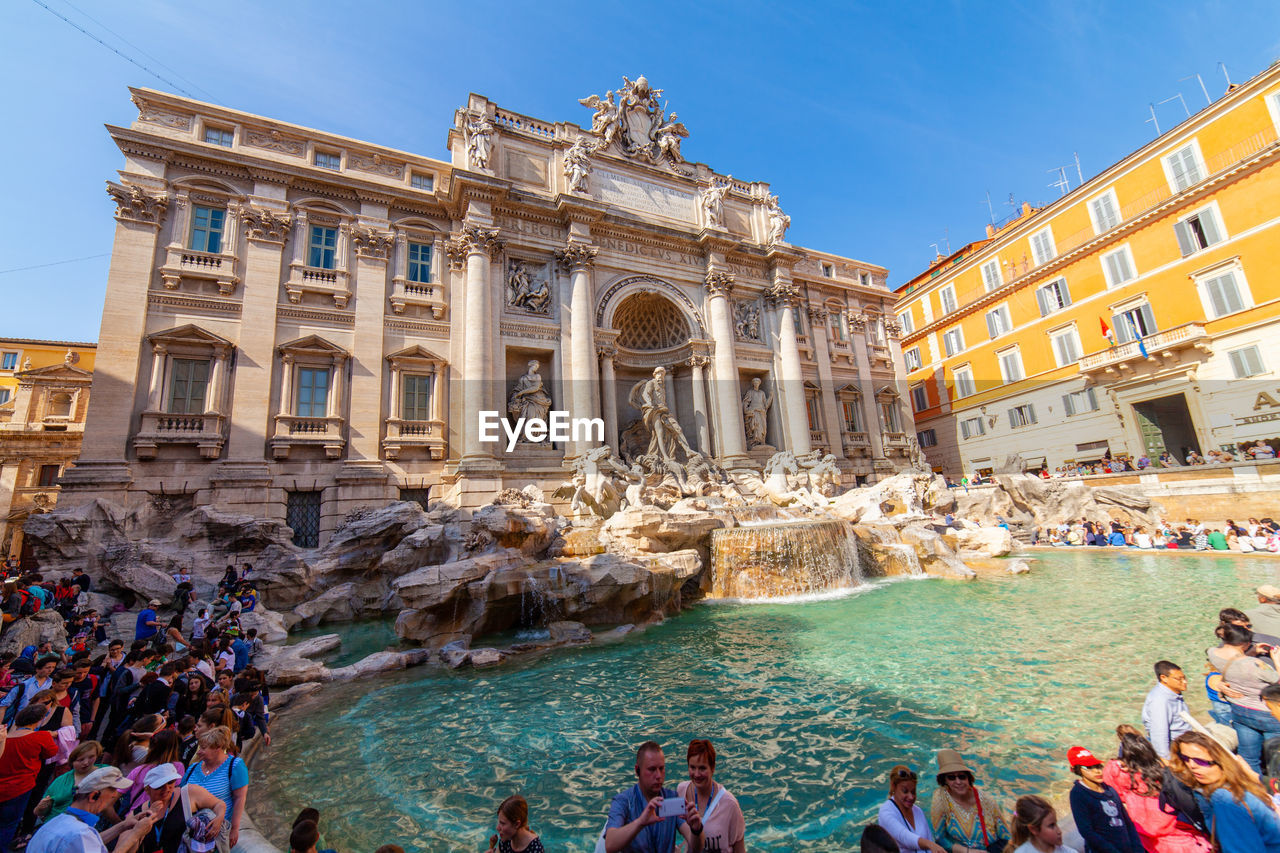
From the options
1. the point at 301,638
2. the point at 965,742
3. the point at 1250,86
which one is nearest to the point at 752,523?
the point at 965,742

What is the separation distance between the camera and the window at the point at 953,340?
2700 cm

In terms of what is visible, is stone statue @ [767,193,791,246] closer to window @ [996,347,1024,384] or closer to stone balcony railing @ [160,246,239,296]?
window @ [996,347,1024,384]

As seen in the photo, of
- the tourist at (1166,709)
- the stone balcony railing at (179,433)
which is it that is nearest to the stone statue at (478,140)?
the stone balcony railing at (179,433)

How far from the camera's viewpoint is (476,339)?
595 inches

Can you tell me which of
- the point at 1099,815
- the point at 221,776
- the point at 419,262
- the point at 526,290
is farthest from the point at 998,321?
the point at 221,776

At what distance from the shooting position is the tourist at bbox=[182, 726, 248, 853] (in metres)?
2.95

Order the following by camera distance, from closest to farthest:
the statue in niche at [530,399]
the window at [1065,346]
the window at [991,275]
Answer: the statue in niche at [530,399]
the window at [1065,346]
the window at [991,275]

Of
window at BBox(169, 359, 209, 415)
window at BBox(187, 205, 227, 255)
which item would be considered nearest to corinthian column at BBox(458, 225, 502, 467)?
window at BBox(187, 205, 227, 255)

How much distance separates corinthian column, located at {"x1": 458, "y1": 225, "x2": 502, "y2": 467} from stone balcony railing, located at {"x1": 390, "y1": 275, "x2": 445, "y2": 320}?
0.84 meters

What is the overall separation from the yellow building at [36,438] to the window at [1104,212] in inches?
1588

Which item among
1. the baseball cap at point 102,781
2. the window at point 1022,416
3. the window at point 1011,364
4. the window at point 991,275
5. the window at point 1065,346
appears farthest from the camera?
the window at point 991,275

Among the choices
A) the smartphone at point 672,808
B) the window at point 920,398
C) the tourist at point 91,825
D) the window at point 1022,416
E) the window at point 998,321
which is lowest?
the smartphone at point 672,808

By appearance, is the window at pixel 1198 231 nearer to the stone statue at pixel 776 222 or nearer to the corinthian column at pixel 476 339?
the stone statue at pixel 776 222

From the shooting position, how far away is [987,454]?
991 inches
